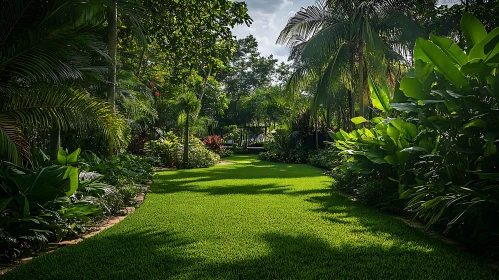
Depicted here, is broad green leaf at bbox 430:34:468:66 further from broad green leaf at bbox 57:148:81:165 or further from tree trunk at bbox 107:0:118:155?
tree trunk at bbox 107:0:118:155

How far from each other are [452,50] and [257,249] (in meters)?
2.80

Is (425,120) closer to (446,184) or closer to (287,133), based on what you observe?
(446,184)

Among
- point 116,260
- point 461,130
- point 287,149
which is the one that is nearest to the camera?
point 116,260

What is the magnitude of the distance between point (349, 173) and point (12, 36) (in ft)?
19.2

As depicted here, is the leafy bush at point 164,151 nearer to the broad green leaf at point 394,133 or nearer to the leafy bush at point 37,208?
the leafy bush at point 37,208

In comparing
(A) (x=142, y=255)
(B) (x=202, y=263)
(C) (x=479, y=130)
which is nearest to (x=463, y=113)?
(C) (x=479, y=130)

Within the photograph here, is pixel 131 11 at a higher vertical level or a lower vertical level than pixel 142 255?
higher

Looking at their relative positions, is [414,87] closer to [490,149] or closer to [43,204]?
[490,149]

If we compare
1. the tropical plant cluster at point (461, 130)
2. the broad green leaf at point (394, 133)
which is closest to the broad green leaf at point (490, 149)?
the tropical plant cluster at point (461, 130)

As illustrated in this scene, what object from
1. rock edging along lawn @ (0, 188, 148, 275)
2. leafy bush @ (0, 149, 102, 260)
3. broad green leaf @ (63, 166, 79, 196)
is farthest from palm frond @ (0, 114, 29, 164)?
rock edging along lawn @ (0, 188, 148, 275)

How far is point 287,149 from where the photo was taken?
58.1ft

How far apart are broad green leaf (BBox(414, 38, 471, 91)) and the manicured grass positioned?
1.60 m

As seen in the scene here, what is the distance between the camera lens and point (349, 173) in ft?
22.4

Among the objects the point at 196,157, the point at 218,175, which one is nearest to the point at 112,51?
the point at 218,175
